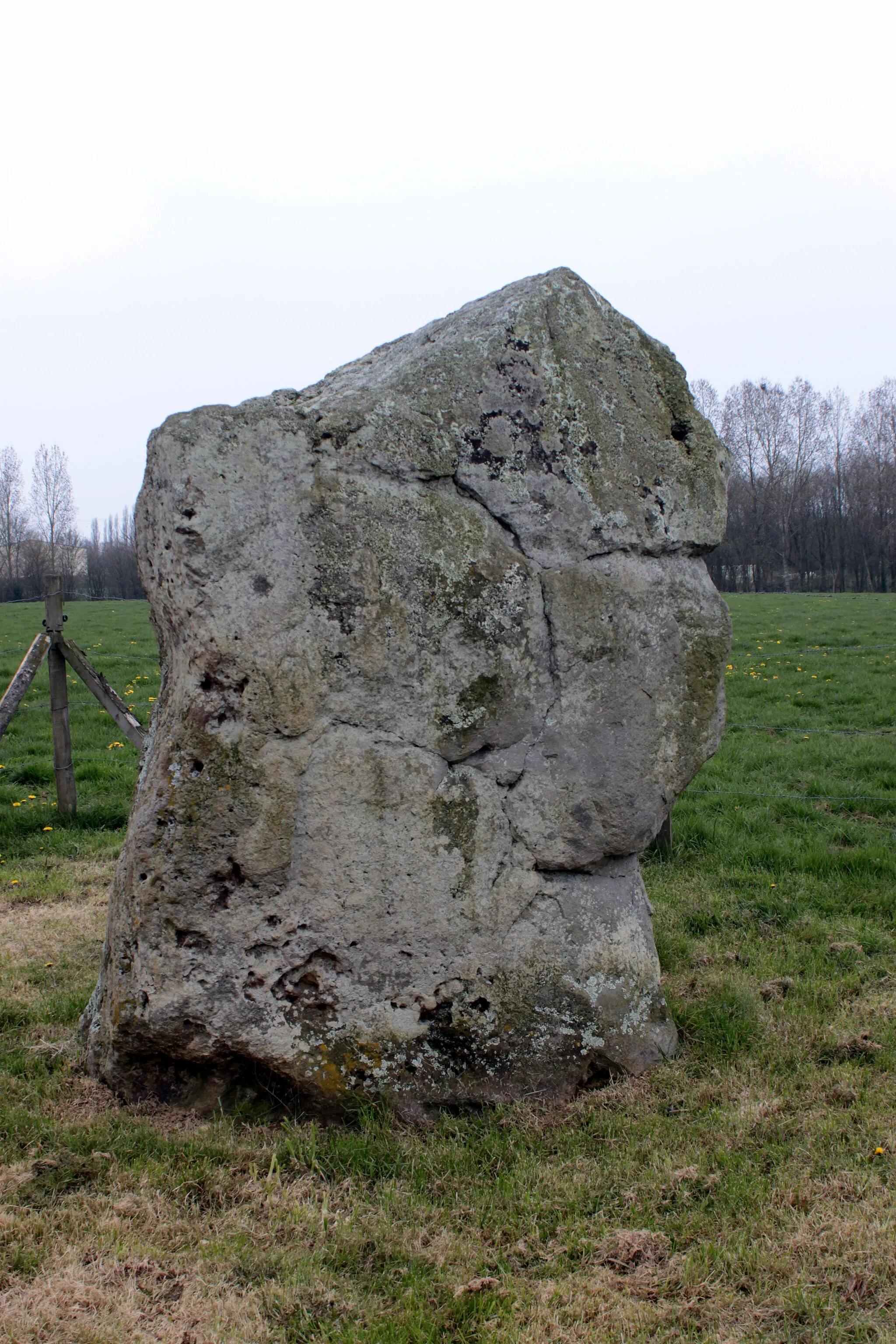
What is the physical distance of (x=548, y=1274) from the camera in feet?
9.03

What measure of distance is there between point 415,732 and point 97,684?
4.24 meters

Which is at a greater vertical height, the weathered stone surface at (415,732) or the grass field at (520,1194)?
the weathered stone surface at (415,732)

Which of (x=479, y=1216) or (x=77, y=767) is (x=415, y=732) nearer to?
(x=479, y=1216)

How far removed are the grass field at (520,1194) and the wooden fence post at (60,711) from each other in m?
2.18

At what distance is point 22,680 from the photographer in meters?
6.67

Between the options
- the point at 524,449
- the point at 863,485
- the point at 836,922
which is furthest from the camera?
the point at 863,485

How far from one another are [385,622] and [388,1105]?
176 cm

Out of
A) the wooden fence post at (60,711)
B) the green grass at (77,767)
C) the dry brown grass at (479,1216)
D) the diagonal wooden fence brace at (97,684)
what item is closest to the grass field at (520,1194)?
the dry brown grass at (479,1216)

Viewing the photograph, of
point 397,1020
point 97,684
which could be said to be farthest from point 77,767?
point 397,1020

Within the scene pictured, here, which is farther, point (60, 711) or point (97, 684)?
point (60, 711)

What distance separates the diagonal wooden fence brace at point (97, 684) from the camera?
6.78m

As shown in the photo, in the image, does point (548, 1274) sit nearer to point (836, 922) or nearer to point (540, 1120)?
point (540, 1120)

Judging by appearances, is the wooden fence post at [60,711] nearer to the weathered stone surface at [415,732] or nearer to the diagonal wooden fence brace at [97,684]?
the diagonal wooden fence brace at [97,684]

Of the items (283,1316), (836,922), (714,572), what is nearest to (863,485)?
(714,572)
